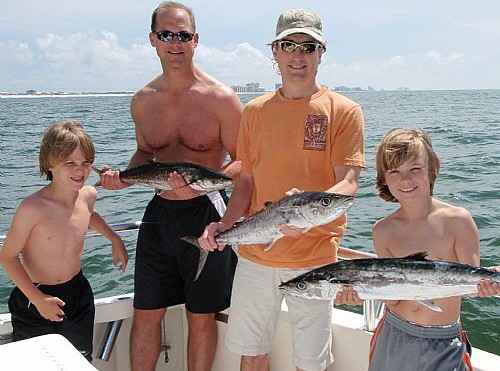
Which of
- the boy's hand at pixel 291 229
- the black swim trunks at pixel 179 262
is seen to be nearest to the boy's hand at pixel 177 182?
the black swim trunks at pixel 179 262

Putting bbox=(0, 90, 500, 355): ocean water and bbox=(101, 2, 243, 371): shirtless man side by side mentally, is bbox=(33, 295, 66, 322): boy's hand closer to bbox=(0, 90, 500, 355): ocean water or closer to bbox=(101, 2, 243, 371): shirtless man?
bbox=(101, 2, 243, 371): shirtless man

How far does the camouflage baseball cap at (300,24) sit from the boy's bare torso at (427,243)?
43.3 inches

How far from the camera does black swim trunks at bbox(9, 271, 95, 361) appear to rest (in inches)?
132

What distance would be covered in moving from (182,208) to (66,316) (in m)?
0.99

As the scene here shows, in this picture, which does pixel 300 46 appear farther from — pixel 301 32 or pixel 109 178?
pixel 109 178

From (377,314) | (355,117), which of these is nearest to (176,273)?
(377,314)

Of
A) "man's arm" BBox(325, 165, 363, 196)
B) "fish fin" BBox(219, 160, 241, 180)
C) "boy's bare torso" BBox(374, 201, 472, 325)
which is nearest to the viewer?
"boy's bare torso" BBox(374, 201, 472, 325)

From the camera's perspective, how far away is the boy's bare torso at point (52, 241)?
11.1 feet

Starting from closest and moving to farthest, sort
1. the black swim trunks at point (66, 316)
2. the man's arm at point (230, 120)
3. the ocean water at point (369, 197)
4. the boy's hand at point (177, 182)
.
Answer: the black swim trunks at point (66, 316) < the boy's hand at point (177, 182) < the man's arm at point (230, 120) < the ocean water at point (369, 197)

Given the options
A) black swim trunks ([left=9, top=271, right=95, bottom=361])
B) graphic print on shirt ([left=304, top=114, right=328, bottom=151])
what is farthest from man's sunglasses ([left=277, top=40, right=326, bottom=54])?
black swim trunks ([left=9, top=271, right=95, bottom=361])

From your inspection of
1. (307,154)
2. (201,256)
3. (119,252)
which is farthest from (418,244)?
(119,252)

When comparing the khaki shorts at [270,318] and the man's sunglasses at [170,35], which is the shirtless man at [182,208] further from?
the khaki shorts at [270,318]

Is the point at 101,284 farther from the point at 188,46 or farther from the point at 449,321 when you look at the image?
the point at 449,321

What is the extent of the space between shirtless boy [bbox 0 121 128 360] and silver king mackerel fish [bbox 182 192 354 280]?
3.26 feet
